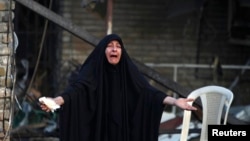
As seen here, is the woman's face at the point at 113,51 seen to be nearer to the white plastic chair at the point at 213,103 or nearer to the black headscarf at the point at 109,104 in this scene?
the black headscarf at the point at 109,104

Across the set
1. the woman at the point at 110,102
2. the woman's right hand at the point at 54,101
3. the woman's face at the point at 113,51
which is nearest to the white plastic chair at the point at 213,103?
the woman at the point at 110,102

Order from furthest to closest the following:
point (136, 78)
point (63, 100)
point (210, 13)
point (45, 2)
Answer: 1. point (210, 13)
2. point (45, 2)
3. point (136, 78)
4. point (63, 100)

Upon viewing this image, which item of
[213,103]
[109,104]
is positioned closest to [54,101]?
[109,104]

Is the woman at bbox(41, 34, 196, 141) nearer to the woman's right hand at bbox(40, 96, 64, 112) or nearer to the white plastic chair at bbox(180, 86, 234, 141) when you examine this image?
the woman's right hand at bbox(40, 96, 64, 112)

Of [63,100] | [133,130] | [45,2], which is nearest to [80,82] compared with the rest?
[63,100]

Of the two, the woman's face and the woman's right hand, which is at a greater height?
the woman's face

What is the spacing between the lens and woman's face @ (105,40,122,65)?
416cm

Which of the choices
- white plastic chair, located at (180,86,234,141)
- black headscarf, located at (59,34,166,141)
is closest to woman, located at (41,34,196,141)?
black headscarf, located at (59,34,166,141)

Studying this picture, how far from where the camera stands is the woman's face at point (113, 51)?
4.16 meters

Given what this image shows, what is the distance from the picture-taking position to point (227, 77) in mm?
7777

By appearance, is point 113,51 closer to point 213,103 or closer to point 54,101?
point 54,101

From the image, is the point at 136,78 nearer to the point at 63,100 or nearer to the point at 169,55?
the point at 63,100

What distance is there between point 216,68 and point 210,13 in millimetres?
785

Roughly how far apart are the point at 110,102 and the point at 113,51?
0.38 m
